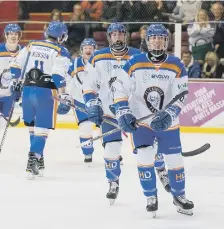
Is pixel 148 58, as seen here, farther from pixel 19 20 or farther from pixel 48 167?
pixel 19 20

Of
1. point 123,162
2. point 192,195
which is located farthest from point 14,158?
point 192,195

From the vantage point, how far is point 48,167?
632cm

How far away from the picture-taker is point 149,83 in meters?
4.38

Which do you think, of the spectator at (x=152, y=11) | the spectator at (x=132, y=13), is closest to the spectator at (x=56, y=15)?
the spectator at (x=132, y=13)

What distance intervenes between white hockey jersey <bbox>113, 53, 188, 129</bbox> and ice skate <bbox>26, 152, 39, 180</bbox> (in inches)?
59.2

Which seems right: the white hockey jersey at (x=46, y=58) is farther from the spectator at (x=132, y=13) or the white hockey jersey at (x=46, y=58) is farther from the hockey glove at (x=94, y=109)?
the spectator at (x=132, y=13)

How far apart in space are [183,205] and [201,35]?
4500 mm

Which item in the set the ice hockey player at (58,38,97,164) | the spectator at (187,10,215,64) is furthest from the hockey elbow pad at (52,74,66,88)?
the spectator at (187,10,215,64)

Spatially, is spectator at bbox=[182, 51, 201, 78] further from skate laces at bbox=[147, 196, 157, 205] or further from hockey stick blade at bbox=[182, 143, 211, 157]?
skate laces at bbox=[147, 196, 157, 205]

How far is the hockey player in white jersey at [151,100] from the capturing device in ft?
14.4

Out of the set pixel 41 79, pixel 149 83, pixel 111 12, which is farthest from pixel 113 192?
pixel 111 12

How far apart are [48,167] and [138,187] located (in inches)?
43.3

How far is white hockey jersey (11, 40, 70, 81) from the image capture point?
18.9 ft

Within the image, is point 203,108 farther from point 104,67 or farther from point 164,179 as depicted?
point 104,67
